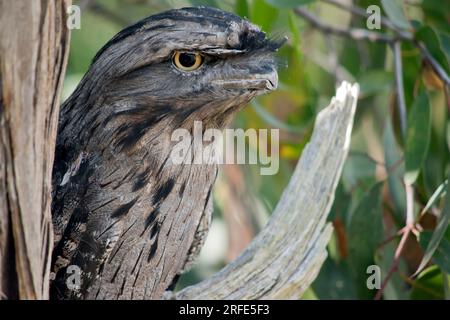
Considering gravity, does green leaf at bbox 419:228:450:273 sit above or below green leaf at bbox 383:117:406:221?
below

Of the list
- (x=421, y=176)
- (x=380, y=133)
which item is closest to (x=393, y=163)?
(x=421, y=176)

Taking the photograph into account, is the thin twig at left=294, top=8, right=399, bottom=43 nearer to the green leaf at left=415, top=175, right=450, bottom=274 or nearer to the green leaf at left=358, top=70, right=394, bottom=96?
the green leaf at left=358, top=70, right=394, bottom=96

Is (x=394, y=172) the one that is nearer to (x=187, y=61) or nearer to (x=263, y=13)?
(x=263, y=13)

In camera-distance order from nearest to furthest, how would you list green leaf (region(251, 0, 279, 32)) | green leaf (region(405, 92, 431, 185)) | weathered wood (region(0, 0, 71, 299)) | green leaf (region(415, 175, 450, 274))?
weathered wood (region(0, 0, 71, 299))
green leaf (region(415, 175, 450, 274))
green leaf (region(405, 92, 431, 185))
green leaf (region(251, 0, 279, 32))

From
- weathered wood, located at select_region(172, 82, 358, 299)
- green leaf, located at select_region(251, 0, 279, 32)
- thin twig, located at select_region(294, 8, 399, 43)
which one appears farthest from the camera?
thin twig, located at select_region(294, 8, 399, 43)

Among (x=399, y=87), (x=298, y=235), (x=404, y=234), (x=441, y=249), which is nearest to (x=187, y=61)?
(x=298, y=235)

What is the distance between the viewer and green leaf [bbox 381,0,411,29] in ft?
11.8

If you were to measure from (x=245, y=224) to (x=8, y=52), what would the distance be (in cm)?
325

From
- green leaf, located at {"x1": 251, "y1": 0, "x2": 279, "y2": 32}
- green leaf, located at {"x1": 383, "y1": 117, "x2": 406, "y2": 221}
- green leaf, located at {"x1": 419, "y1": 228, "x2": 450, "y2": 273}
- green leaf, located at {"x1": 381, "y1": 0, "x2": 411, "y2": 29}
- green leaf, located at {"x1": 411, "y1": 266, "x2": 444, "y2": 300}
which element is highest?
green leaf, located at {"x1": 251, "y1": 0, "x2": 279, "y2": 32}

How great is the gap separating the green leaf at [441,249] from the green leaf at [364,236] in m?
0.33

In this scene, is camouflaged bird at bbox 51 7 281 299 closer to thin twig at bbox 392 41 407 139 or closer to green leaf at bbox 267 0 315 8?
green leaf at bbox 267 0 315 8

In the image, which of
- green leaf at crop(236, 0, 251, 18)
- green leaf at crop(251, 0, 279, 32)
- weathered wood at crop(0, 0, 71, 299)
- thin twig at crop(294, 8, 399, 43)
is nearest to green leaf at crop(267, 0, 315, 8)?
green leaf at crop(251, 0, 279, 32)

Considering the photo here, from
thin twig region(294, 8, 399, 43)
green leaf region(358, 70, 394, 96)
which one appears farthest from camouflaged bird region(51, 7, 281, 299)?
thin twig region(294, 8, 399, 43)

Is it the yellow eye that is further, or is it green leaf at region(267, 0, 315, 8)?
green leaf at region(267, 0, 315, 8)
